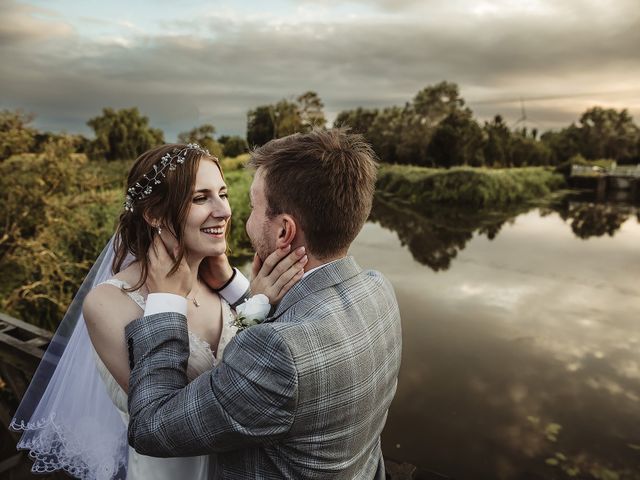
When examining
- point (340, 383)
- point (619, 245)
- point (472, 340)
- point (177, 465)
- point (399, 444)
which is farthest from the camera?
point (619, 245)

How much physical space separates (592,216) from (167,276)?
2395 cm

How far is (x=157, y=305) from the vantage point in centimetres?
140

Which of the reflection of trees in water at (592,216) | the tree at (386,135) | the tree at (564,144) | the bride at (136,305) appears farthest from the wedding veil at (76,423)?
the tree at (564,144)

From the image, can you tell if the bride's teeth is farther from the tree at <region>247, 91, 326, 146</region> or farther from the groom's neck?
the tree at <region>247, 91, 326, 146</region>

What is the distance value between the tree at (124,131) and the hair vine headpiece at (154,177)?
13.5m

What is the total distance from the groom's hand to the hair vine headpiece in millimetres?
440

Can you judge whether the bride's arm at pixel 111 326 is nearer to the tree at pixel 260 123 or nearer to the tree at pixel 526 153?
the tree at pixel 260 123

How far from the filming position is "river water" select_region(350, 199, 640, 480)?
4.72m

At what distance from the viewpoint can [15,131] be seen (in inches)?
213

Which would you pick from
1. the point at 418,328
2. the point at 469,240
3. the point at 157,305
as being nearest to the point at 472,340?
the point at 418,328

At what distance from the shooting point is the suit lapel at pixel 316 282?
1.22m

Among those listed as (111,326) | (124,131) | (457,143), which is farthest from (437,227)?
(111,326)

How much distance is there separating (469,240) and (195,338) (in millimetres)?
15270

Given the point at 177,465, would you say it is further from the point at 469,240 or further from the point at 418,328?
the point at 469,240
